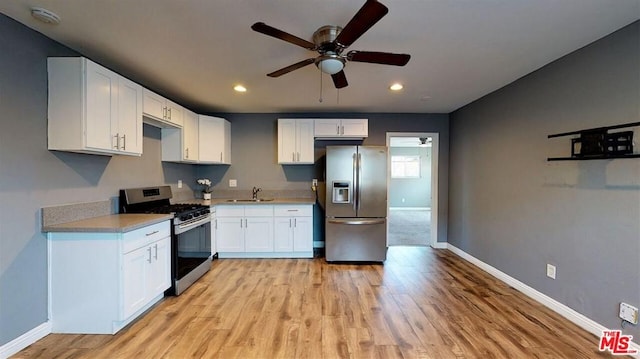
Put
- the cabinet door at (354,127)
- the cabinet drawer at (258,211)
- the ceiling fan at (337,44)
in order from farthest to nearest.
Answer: the cabinet door at (354,127) < the cabinet drawer at (258,211) < the ceiling fan at (337,44)

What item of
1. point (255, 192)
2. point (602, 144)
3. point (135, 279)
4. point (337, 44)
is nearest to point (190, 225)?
point (135, 279)

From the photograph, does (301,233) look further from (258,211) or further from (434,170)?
(434,170)

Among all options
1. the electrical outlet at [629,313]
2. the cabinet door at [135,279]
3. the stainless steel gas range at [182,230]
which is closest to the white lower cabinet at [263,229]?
the stainless steel gas range at [182,230]

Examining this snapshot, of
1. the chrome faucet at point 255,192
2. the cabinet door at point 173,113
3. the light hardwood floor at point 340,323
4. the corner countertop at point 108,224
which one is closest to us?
the light hardwood floor at point 340,323

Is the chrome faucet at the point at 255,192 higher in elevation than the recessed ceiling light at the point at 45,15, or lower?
lower

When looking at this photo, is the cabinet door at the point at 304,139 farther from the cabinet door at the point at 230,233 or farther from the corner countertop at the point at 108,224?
the corner countertop at the point at 108,224

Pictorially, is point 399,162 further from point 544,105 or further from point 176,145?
point 176,145

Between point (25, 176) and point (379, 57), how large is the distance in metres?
2.75

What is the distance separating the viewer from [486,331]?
7.60 feet

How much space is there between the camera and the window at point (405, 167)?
10.5 metres

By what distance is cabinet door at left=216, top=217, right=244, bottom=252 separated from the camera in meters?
4.20

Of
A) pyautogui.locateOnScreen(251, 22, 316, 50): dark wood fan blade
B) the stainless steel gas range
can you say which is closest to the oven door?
the stainless steel gas range

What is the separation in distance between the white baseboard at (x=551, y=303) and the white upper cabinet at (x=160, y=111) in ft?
14.8

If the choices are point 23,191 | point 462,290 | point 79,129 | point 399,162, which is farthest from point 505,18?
point 399,162
